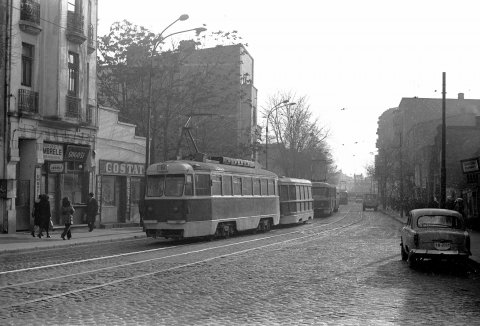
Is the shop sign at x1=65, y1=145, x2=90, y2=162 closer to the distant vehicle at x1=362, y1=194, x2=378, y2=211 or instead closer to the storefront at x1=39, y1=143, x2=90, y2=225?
the storefront at x1=39, y1=143, x2=90, y2=225

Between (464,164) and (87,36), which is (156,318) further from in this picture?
(87,36)

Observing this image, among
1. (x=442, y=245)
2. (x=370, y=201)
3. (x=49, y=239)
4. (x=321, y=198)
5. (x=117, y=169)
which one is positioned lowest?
(x=49, y=239)

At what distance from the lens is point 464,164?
24734 millimetres

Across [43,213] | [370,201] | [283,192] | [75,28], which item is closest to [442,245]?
[43,213]

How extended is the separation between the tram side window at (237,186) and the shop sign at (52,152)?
333 inches

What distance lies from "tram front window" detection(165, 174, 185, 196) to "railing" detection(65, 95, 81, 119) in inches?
331

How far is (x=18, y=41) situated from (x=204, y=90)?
48.3 ft

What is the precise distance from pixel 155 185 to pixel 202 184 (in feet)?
5.83

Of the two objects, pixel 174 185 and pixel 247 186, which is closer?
pixel 174 185

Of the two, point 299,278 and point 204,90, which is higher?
point 204,90

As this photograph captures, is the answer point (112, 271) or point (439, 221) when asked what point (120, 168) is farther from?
point (439, 221)

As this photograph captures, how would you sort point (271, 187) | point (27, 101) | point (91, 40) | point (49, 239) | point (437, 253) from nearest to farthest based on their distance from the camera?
1. point (437, 253)
2. point (49, 239)
3. point (27, 101)
4. point (91, 40)
5. point (271, 187)

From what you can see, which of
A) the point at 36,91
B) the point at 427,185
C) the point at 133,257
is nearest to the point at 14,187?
the point at 36,91

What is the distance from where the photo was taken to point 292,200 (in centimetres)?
3759
